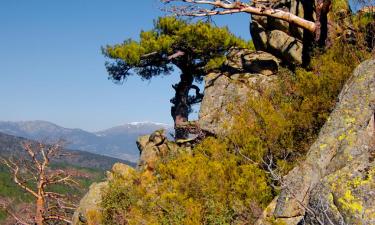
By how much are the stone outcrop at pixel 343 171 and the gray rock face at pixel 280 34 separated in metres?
10.6

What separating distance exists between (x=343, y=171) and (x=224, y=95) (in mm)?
14858

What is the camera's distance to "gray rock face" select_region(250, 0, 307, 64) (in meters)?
20.4

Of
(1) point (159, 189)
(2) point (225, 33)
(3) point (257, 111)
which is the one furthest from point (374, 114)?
(2) point (225, 33)

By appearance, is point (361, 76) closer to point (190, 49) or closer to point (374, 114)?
point (374, 114)

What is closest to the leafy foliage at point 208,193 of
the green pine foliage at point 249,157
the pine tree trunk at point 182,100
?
the green pine foliage at point 249,157

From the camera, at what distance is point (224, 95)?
20.9 m

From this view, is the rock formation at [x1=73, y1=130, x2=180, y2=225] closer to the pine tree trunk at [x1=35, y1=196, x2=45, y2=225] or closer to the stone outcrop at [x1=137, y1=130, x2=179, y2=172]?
the stone outcrop at [x1=137, y1=130, x2=179, y2=172]

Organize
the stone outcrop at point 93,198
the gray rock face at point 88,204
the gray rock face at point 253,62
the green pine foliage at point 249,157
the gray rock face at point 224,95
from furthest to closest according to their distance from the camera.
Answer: the gray rock face at point 88,204
the stone outcrop at point 93,198
the gray rock face at point 253,62
the gray rock face at point 224,95
the green pine foliage at point 249,157

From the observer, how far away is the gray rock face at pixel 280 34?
2042 centimetres

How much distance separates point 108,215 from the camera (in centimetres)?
1894

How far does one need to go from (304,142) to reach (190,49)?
1282 centimetres

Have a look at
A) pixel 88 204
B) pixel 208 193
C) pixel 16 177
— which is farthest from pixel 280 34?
pixel 16 177

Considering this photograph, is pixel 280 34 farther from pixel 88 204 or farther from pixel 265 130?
pixel 88 204

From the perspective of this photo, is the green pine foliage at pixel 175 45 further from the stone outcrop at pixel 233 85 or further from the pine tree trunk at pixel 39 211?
the pine tree trunk at pixel 39 211
